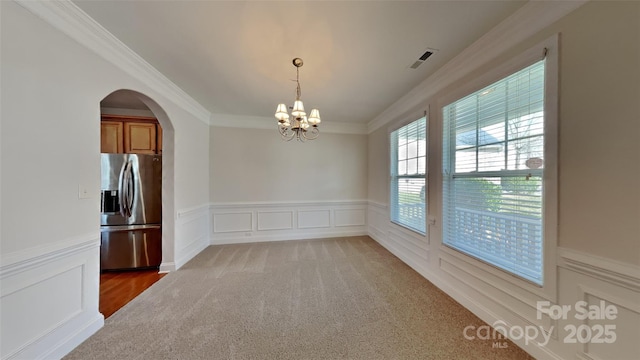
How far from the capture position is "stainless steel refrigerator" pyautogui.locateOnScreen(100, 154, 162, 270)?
3051 mm

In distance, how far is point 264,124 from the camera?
4543 millimetres

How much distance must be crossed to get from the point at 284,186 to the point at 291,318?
2.93m

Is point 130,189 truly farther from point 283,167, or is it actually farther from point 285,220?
point 285,220

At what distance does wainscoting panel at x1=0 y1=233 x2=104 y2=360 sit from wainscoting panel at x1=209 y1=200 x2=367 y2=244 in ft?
8.07

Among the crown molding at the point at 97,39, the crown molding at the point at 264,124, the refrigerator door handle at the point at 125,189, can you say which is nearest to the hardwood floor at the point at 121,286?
the refrigerator door handle at the point at 125,189

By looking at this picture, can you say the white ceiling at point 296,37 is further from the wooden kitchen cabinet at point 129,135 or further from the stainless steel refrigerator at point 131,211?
the stainless steel refrigerator at point 131,211

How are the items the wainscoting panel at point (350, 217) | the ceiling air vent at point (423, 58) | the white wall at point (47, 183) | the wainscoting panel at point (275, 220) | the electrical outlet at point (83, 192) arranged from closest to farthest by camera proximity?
1. the white wall at point (47, 183)
2. the electrical outlet at point (83, 192)
3. the ceiling air vent at point (423, 58)
4. the wainscoting panel at point (275, 220)
5. the wainscoting panel at point (350, 217)

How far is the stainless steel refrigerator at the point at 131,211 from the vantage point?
305 centimetres

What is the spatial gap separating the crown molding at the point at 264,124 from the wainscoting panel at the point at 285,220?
64.0 inches

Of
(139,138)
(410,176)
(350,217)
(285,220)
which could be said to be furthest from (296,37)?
(350,217)

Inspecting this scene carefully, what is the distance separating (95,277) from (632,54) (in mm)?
4164

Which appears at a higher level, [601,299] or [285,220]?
[601,299]

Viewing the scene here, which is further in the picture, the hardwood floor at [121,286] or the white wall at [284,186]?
the white wall at [284,186]

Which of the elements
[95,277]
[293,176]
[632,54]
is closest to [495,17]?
[632,54]
